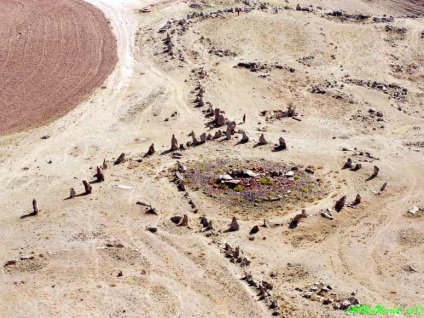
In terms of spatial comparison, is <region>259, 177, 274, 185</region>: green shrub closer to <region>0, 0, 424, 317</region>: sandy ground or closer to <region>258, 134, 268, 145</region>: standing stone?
<region>0, 0, 424, 317</region>: sandy ground

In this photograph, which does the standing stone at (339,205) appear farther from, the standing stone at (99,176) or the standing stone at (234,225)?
the standing stone at (99,176)

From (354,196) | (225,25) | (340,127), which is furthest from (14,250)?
(225,25)

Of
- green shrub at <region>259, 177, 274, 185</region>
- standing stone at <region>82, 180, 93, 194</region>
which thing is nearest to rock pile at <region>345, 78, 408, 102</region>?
green shrub at <region>259, 177, 274, 185</region>

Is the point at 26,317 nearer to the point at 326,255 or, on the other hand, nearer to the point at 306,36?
the point at 326,255

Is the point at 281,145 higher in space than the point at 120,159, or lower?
higher

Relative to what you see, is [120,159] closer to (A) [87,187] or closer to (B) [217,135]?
(A) [87,187]

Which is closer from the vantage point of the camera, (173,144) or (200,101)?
(173,144)

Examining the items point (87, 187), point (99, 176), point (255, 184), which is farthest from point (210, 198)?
point (87, 187)

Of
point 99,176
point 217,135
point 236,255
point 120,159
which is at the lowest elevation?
point 236,255
